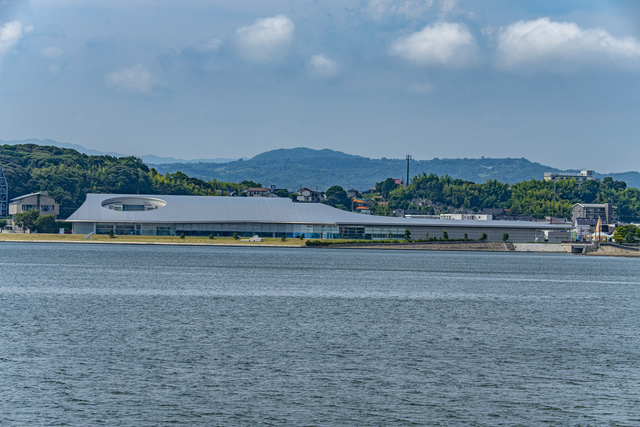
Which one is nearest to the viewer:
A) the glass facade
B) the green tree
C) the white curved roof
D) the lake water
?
the lake water

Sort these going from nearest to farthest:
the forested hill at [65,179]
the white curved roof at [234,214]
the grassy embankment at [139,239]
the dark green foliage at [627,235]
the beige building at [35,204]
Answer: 1. the grassy embankment at [139,239]
2. the white curved roof at [234,214]
3. the dark green foliage at [627,235]
4. the beige building at [35,204]
5. the forested hill at [65,179]

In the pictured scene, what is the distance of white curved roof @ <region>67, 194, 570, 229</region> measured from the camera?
13650 centimetres

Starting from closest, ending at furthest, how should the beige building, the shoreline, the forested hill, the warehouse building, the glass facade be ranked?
the shoreline < the warehouse building < the glass facade < the beige building < the forested hill

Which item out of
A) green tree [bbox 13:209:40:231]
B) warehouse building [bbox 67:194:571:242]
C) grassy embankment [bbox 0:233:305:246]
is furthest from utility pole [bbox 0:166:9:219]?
warehouse building [bbox 67:194:571:242]

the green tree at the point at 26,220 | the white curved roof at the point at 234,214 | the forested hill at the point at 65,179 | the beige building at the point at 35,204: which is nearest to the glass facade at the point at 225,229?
the white curved roof at the point at 234,214

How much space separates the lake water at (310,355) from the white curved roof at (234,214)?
79.6 m

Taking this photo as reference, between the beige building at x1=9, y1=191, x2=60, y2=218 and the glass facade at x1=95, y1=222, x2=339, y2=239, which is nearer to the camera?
the glass facade at x1=95, y1=222, x2=339, y2=239

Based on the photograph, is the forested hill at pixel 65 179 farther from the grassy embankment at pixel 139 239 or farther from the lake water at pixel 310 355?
the lake water at pixel 310 355

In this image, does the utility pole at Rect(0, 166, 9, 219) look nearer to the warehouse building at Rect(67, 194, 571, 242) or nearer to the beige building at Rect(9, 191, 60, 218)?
the beige building at Rect(9, 191, 60, 218)

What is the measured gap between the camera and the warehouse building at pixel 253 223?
137000 millimetres

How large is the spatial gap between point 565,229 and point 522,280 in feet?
259

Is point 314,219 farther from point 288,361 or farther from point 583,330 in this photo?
point 288,361

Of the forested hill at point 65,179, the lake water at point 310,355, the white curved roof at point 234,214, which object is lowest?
the lake water at point 310,355

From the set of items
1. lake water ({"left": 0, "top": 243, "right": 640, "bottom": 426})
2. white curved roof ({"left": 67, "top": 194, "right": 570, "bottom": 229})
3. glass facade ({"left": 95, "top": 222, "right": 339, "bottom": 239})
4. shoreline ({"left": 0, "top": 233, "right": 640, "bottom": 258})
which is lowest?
lake water ({"left": 0, "top": 243, "right": 640, "bottom": 426})
